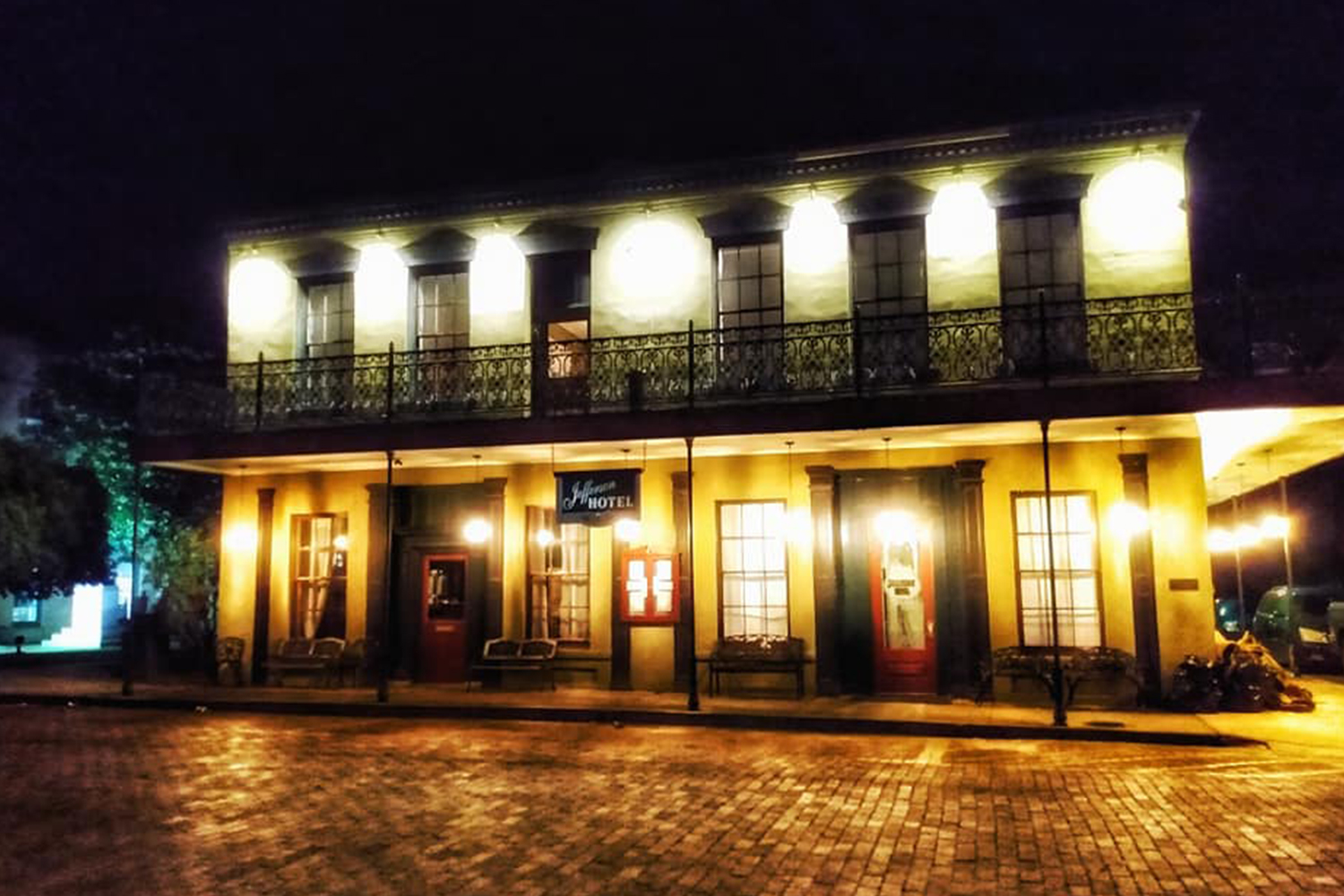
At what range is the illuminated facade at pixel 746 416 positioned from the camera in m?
13.1

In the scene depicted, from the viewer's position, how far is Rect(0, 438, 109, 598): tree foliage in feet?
70.7

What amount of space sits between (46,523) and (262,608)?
9.45 metres

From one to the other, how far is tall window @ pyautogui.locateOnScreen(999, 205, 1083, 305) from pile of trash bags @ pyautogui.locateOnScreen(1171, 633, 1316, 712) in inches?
206

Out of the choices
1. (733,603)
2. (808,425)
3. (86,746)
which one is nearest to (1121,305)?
(808,425)

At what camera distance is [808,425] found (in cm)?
1299

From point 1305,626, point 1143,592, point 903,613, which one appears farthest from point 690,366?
point 1305,626

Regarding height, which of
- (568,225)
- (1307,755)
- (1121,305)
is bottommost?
(1307,755)

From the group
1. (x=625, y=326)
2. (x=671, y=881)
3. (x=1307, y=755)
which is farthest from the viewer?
(x=625, y=326)

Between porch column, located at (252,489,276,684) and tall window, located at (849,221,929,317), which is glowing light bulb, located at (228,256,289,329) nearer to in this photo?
porch column, located at (252,489,276,684)

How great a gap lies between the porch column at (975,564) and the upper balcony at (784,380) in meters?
1.33

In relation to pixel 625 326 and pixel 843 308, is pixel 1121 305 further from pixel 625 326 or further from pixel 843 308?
pixel 625 326

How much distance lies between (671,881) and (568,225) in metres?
11.6

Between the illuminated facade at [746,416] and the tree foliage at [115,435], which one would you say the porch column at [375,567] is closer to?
the illuminated facade at [746,416]

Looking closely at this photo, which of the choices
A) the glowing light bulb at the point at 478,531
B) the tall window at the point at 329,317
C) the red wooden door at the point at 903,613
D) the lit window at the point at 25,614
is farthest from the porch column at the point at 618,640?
the lit window at the point at 25,614
